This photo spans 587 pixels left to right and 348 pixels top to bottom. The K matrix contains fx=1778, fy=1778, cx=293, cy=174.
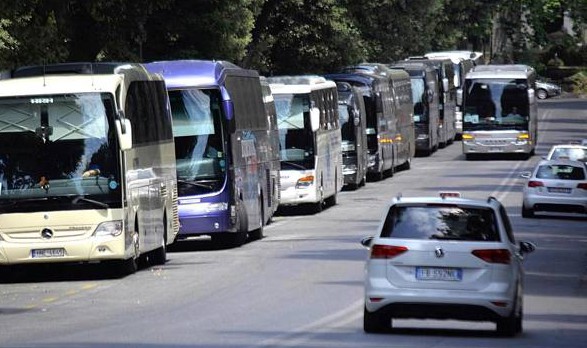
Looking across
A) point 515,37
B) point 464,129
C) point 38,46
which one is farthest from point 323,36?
point 515,37

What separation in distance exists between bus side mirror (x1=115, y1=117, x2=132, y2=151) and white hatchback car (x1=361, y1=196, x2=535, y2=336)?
8111mm

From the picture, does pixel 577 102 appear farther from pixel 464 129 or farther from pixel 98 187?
pixel 98 187

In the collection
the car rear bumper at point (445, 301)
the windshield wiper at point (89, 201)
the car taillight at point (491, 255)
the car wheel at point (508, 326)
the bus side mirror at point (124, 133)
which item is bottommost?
the car wheel at point (508, 326)

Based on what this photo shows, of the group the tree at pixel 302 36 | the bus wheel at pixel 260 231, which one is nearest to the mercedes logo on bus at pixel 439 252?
the bus wheel at pixel 260 231

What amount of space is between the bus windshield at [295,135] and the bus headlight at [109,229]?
652 inches

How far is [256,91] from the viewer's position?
36.2 meters

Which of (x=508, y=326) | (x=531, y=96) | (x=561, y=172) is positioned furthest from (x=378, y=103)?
(x=508, y=326)

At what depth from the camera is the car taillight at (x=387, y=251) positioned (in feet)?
59.6

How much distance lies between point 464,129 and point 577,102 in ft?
137

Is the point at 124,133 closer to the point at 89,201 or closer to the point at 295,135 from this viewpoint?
the point at 89,201

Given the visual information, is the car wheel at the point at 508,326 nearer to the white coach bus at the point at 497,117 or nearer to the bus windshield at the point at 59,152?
the bus windshield at the point at 59,152

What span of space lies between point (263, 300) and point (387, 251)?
4469mm

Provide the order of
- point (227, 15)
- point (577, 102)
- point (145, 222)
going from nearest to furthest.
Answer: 1. point (145, 222)
2. point (227, 15)
3. point (577, 102)

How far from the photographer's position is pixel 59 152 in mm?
26156
